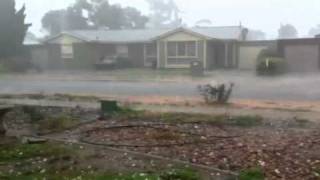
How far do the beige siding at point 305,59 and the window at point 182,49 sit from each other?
8119mm

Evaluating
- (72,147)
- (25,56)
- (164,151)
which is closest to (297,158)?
(164,151)

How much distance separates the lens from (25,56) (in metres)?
47.2

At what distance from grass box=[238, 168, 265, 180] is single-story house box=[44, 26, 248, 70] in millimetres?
35402

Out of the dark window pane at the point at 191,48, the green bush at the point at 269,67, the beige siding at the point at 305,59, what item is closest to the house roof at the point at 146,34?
the dark window pane at the point at 191,48

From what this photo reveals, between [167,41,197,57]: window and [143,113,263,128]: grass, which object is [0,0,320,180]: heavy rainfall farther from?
[167,41,197,57]: window

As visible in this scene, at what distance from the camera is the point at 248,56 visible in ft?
148

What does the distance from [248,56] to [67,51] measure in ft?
48.8

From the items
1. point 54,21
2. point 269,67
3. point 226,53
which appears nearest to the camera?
point 269,67

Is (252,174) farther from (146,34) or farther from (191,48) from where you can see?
(146,34)

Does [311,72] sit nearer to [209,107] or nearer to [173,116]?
[209,107]

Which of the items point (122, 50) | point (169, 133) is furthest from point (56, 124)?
point (122, 50)

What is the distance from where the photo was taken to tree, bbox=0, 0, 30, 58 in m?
44.5

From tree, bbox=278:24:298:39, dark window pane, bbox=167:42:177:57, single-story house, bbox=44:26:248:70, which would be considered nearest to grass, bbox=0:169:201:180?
single-story house, bbox=44:26:248:70

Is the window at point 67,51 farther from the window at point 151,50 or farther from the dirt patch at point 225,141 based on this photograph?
the dirt patch at point 225,141
